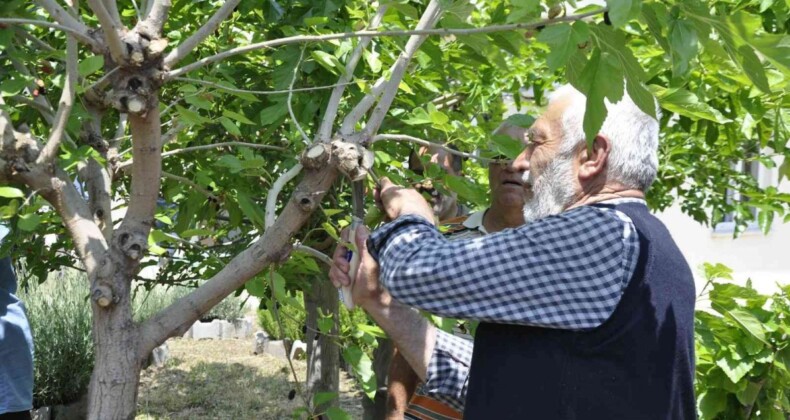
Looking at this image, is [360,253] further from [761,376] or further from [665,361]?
[761,376]

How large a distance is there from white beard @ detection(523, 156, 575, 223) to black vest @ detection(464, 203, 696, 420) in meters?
0.14

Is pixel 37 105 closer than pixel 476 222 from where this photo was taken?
Yes

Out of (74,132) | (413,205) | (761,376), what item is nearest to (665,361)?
(413,205)

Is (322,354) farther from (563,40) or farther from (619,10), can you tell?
(619,10)

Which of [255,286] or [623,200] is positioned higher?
[623,200]


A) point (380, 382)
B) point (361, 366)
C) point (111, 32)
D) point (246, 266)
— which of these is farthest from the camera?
point (380, 382)

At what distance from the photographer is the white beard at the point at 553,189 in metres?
1.87

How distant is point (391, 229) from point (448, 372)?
623 mm

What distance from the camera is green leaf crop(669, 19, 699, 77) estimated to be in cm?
126

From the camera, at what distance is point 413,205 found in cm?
191

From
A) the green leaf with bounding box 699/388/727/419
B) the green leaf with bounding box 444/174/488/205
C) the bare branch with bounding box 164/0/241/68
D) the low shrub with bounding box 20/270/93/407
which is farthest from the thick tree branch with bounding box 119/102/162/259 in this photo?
the low shrub with bounding box 20/270/93/407

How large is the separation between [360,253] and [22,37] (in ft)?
4.29

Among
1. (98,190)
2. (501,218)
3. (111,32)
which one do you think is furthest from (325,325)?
(501,218)

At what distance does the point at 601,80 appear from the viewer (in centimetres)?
135
